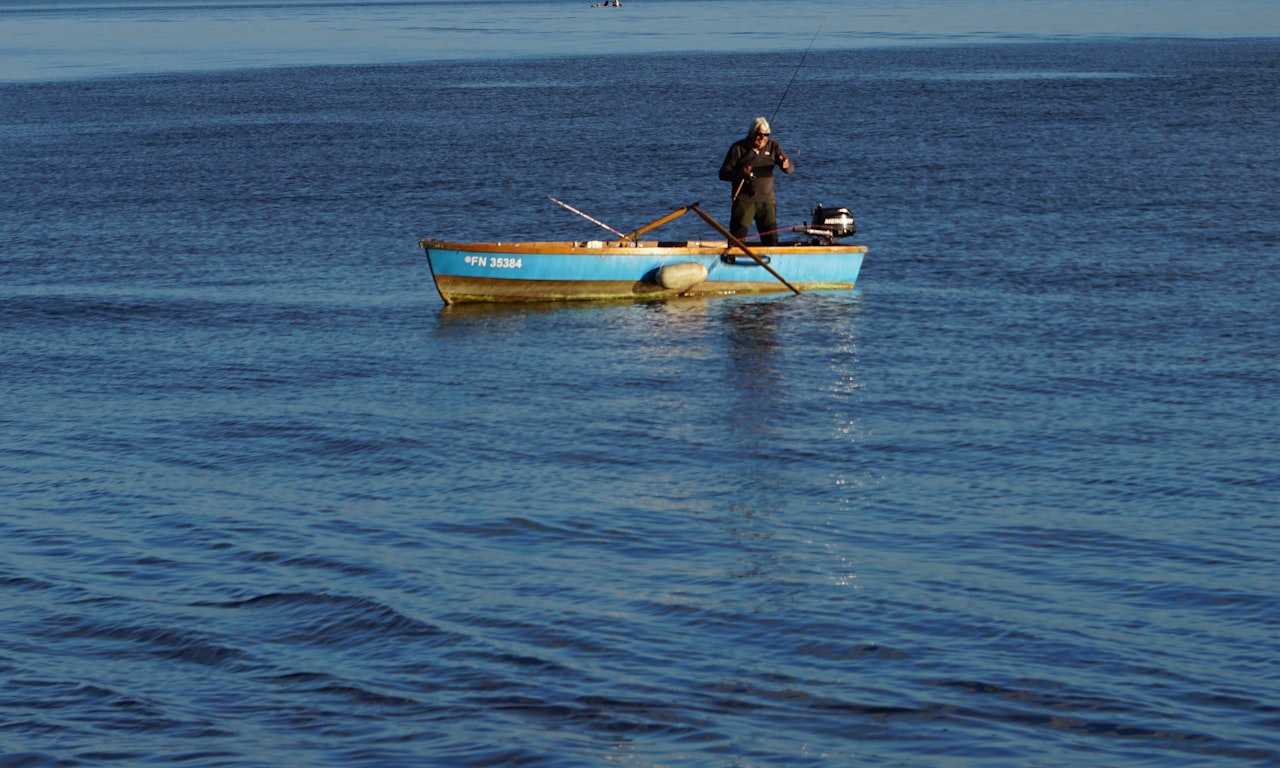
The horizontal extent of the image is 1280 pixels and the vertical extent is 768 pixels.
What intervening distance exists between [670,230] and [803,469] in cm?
1684

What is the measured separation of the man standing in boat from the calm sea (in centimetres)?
173

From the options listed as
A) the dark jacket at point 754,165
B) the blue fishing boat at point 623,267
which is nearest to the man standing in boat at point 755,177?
→ the dark jacket at point 754,165

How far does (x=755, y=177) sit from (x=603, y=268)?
2634mm

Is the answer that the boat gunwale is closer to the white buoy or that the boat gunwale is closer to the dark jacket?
the white buoy

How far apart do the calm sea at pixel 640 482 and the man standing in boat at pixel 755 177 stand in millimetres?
1727

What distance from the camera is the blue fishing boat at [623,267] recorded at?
81.2 feet

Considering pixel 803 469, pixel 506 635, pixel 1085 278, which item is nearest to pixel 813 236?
pixel 1085 278

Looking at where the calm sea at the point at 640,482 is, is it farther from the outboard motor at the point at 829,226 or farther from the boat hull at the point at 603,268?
the outboard motor at the point at 829,226

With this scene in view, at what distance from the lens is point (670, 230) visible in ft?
108

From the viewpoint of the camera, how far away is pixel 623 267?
2511 centimetres

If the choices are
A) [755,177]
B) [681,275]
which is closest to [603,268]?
[681,275]

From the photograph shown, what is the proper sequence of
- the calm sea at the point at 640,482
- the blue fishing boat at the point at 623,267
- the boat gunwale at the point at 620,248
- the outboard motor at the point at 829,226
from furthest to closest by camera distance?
the outboard motor at the point at 829,226, the blue fishing boat at the point at 623,267, the boat gunwale at the point at 620,248, the calm sea at the point at 640,482

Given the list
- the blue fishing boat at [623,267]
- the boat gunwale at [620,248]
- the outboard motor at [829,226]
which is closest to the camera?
the boat gunwale at [620,248]

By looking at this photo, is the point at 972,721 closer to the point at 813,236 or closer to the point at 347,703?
the point at 347,703
